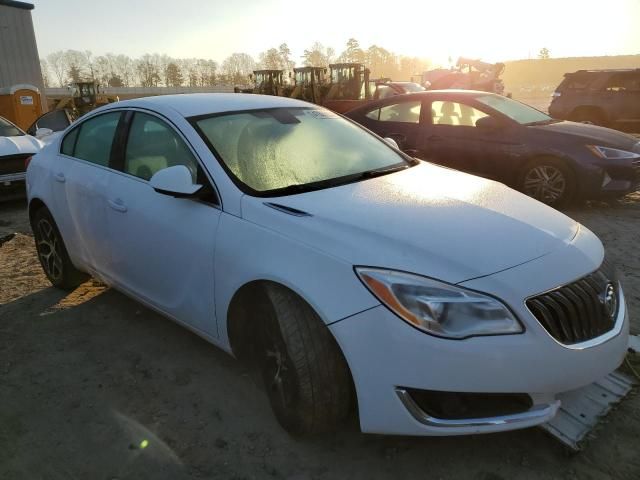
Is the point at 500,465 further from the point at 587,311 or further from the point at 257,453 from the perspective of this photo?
the point at 257,453

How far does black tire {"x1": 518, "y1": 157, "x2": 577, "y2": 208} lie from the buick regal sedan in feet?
11.8

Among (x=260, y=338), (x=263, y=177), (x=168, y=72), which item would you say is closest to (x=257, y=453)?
(x=260, y=338)

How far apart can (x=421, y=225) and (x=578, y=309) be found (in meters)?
0.71

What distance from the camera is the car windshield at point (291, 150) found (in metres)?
2.78

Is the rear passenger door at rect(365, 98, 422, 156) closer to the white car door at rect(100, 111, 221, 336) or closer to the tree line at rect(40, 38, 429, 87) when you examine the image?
the white car door at rect(100, 111, 221, 336)

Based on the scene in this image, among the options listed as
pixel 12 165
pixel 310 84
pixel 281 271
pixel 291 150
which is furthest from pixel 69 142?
pixel 310 84

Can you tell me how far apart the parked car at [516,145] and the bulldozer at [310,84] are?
41.7ft

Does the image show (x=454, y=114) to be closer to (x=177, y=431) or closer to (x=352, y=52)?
(x=177, y=431)

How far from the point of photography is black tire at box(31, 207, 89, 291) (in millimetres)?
4141

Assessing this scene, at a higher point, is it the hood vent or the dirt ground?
the hood vent

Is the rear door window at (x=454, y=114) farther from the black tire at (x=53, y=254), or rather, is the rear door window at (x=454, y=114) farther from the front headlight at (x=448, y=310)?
the front headlight at (x=448, y=310)

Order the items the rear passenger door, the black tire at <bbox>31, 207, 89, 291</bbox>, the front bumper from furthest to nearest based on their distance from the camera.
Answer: the rear passenger door < the black tire at <bbox>31, 207, 89, 291</bbox> < the front bumper

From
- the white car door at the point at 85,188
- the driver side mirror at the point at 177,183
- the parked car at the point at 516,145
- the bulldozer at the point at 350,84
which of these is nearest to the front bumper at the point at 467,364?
the driver side mirror at the point at 177,183

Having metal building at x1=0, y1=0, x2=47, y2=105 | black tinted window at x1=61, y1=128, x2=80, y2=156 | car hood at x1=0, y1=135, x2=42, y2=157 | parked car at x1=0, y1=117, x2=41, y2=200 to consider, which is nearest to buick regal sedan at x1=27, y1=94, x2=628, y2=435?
black tinted window at x1=61, y1=128, x2=80, y2=156
